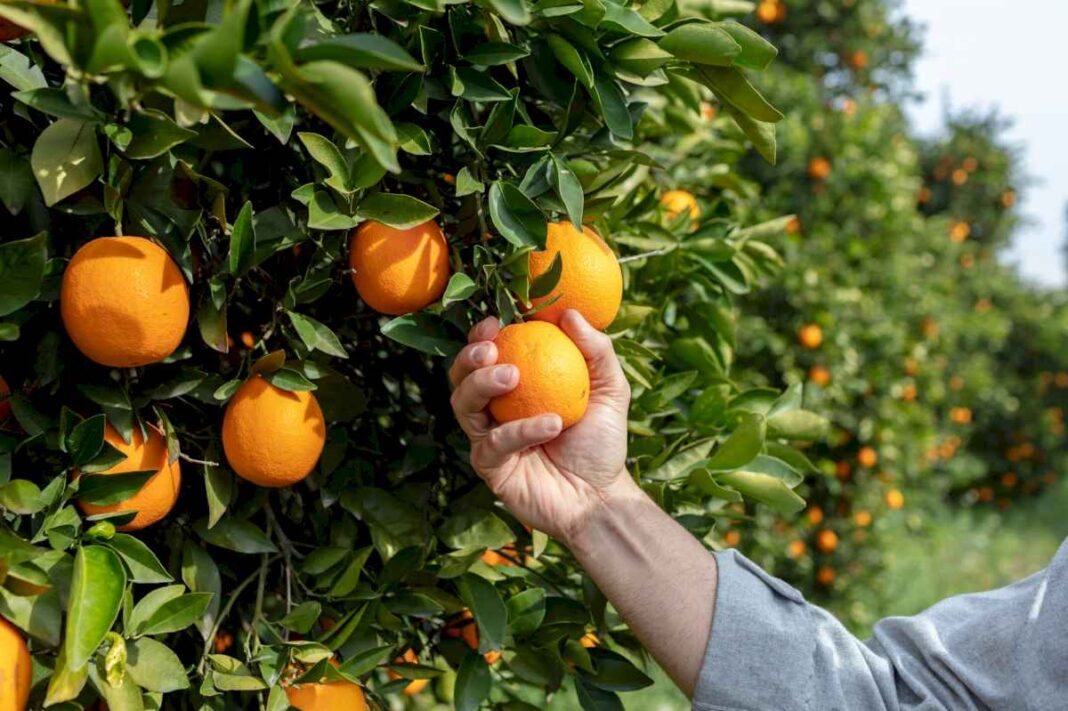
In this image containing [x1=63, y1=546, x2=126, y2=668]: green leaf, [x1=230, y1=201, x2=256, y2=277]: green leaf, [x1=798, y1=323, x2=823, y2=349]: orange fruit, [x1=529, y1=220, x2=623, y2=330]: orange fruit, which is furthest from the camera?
[x1=798, y1=323, x2=823, y2=349]: orange fruit

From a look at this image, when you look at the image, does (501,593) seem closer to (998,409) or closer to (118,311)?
(118,311)

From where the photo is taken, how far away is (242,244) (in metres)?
0.80

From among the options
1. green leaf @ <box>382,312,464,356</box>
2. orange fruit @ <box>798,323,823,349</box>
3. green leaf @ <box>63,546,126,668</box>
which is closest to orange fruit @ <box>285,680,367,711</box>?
green leaf @ <box>63,546,126,668</box>

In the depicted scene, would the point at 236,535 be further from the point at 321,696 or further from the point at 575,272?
the point at 575,272

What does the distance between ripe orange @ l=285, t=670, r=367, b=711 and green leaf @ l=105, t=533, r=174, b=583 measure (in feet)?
0.51

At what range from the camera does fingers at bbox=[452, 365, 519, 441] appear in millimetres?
839

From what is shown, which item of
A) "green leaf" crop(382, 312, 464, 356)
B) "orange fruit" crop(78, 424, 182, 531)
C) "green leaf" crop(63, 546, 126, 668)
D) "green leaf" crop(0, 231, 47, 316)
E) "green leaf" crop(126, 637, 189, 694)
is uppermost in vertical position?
"green leaf" crop(382, 312, 464, 356)

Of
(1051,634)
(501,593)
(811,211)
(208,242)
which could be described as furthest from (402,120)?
(811,211)

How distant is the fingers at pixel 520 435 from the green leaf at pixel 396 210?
198 millimetres

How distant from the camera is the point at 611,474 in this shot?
100 cm

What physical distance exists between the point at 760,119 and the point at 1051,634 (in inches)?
22.7

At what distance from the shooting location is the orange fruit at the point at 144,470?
818 mm

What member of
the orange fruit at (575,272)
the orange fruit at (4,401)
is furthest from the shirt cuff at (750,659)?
the orange fruit at (4,401)

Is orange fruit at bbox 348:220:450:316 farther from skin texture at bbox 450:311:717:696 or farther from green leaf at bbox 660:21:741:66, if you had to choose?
green leaf at bbox 660:21:741:66
